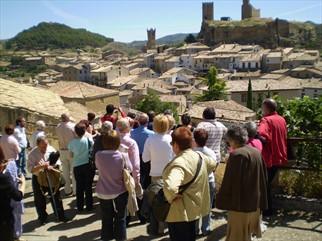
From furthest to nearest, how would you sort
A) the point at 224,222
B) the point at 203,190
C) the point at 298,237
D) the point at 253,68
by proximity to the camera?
the point at 253,68 → the point at 224,222 → the point at 298,237 → the point at 203,190

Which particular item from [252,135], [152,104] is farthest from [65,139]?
[152,104]

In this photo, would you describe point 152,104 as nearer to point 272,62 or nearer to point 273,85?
point 273,85

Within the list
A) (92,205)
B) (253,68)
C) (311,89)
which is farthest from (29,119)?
(253,68)

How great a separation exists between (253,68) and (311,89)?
30472 millimetres

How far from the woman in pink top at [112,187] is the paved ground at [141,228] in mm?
499

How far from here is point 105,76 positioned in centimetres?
9444

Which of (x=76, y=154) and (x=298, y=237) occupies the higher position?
(x=76, y=154)

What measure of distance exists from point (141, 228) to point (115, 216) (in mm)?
833

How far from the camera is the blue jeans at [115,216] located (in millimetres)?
5609

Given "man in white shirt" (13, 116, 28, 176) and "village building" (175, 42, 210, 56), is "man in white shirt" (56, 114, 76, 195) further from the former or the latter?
"village building" (175, 42, 210, 56)

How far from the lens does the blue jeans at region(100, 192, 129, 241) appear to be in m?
5.61

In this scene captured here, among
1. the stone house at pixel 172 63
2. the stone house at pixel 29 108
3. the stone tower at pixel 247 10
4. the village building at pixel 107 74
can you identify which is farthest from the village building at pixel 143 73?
the stone house at pixel 29 108

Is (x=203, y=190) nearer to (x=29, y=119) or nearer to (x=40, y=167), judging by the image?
(x=40, y=167)

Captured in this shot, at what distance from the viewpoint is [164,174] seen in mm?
4250
